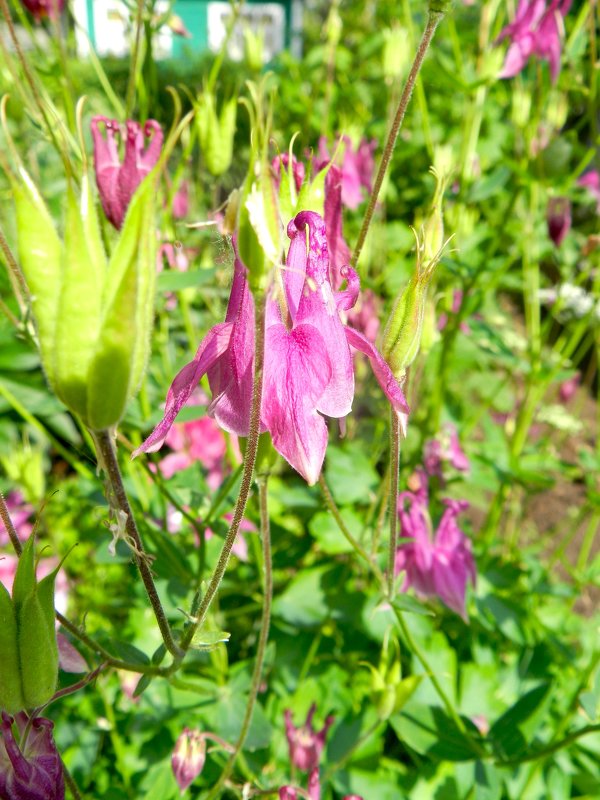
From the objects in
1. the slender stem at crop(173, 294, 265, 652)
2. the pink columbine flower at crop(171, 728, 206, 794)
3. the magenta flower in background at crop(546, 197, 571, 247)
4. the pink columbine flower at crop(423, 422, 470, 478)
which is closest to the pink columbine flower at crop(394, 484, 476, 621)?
the pink columbine flower at crop(423, 422, 470, 478)

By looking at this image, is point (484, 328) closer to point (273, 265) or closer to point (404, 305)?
point (404, 305)

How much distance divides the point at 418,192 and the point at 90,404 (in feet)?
8.96

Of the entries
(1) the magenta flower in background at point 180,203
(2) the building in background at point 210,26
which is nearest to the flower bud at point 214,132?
(1) the magenta flower in background at point 180,203

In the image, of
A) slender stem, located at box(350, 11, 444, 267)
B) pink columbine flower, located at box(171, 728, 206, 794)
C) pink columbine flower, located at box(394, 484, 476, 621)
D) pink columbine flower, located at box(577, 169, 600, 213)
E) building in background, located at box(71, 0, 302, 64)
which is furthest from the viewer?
building in background, located at box(71, 0, 302, 64)

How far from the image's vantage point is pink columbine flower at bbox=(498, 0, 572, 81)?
4.32 feet

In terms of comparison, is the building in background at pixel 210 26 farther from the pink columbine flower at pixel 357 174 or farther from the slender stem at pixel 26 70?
the slender stem at pixel 26 70

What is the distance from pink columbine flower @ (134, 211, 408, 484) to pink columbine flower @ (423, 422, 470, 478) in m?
0.72

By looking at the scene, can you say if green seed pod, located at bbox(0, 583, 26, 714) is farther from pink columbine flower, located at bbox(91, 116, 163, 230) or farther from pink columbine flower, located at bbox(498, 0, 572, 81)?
pink columbine flower, located at bbox(498, 0, 572, 81)

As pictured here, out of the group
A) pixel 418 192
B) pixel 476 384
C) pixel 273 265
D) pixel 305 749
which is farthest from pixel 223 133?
pixel 418 192

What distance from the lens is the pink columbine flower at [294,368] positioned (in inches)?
19.2

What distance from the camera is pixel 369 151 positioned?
1575 mm

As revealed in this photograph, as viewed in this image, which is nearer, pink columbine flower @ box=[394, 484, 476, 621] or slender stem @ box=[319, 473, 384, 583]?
slender stem @ box=[319, 473, 384, 583]

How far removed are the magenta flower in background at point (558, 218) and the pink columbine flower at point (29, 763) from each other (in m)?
1.29

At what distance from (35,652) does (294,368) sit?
264 millimetres
